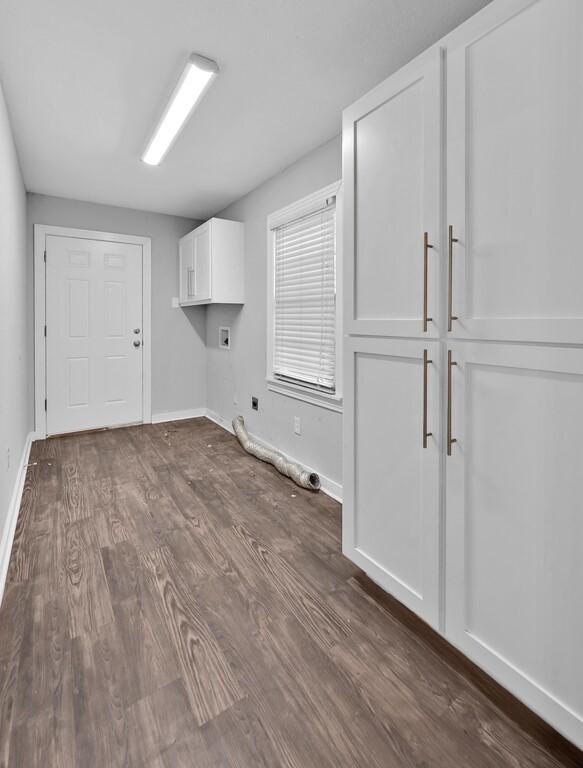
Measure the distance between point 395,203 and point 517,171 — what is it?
0.47 meters

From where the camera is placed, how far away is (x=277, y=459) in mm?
3311

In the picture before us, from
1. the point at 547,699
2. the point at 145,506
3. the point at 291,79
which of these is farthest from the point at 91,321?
the point at 547,699

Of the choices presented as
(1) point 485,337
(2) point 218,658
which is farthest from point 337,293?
(2) point 218,658

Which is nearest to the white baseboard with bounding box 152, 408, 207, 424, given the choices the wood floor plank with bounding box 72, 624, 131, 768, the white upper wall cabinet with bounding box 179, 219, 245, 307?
the white upper wall cabinet with bounding box 179, 219, 245, 307

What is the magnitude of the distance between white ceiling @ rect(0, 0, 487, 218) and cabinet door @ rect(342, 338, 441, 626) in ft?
4.52

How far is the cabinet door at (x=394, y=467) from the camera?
1442 millimetres

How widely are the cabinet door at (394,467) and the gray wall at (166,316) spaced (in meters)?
3.45

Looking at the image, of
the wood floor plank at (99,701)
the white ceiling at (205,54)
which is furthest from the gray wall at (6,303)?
the wood floor plank at (99,701)

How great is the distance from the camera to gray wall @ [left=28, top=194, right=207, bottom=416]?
4309mm

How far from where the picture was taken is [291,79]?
7.03 feet

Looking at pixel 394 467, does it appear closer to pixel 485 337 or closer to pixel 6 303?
pixel 485 337

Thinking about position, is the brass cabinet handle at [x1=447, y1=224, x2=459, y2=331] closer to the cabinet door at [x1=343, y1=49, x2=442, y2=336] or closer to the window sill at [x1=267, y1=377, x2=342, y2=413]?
the cabinet door at [x1=343, y1=49, x2=442, y2=336]

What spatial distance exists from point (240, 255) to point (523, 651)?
366 cm

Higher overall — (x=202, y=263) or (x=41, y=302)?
(x=202, y=263)
